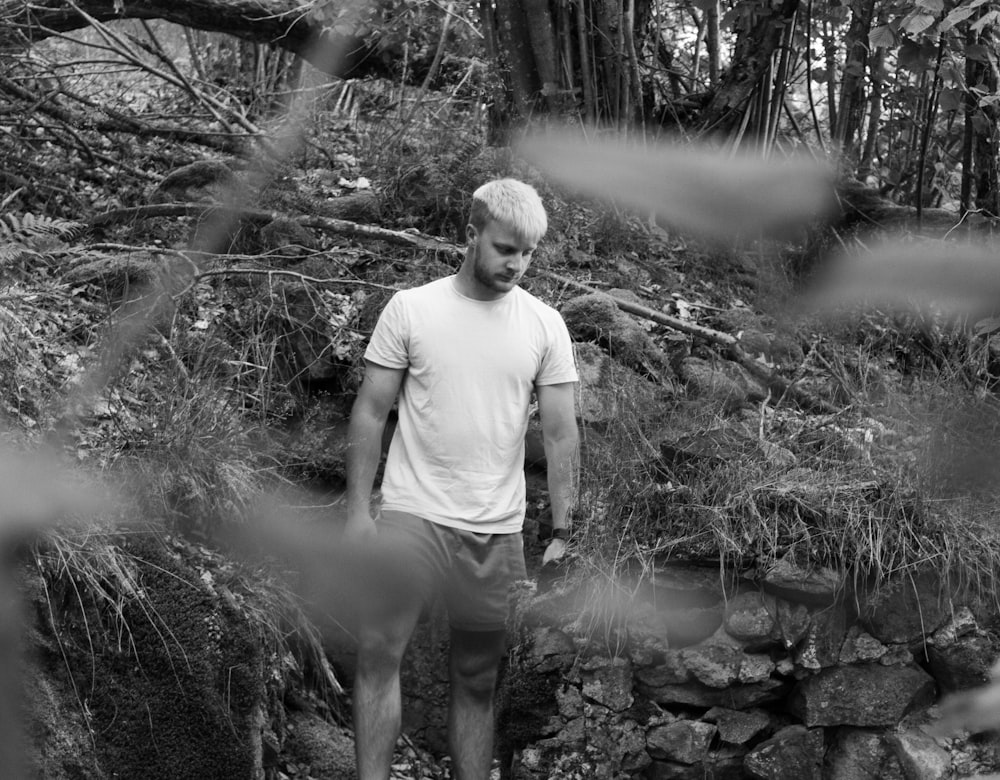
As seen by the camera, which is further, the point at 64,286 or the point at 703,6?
the point at 703,6

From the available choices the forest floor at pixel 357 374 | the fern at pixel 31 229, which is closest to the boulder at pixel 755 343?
the forest floor at pixel 357 374

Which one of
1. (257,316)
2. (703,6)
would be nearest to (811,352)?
(703,6)

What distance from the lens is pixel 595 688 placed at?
402cm

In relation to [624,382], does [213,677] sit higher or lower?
lower

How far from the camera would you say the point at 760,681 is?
159 inches

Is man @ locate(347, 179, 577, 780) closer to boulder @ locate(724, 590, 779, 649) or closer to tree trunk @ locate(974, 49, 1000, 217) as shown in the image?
boulder @ locate(724, 590, 779, 649)

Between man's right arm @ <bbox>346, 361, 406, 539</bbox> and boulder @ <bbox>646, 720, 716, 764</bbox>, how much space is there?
1317 millimetres

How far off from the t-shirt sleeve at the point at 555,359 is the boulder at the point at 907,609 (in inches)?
52.9

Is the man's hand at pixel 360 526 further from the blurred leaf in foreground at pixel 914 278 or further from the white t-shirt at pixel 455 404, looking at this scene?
the blurred leaf in foreground at pixel 914 278

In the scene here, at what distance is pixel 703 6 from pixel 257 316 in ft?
9.00

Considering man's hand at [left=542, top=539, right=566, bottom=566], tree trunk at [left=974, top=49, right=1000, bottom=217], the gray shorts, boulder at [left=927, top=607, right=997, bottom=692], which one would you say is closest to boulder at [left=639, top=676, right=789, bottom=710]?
boulder at [left=927, top=607, right=997, bottom=692]

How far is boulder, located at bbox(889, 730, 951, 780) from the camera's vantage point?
3.86 m

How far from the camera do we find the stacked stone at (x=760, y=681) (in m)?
3.99

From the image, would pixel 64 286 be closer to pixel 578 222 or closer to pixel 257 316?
pixel 257 316
